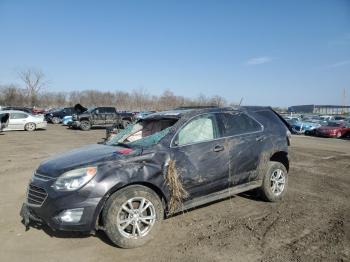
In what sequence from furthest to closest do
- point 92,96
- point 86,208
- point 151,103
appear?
point 92,96 → point 151,103 → point 86,208

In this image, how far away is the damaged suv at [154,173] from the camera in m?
4.35

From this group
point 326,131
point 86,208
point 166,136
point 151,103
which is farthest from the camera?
point 151,103

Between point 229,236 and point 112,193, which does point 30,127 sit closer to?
point 112,193

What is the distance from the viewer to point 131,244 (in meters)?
4.51

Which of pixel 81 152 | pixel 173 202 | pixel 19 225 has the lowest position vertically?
pixel 19 225

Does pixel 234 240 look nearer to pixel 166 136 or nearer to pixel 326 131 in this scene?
pixel 166 136

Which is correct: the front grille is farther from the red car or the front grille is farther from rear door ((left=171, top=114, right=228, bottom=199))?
the red car

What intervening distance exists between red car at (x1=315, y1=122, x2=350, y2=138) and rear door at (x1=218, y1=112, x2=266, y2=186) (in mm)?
24505

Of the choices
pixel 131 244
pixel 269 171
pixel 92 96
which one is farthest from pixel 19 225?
pixel 92 96

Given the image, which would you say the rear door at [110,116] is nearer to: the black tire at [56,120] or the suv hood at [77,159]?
the black tire at [56,120]

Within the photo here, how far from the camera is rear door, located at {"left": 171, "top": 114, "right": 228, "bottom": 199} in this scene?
16.8ft

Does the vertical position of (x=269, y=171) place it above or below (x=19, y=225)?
above

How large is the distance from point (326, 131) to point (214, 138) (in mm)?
25859

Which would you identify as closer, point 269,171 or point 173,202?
point 173,202
